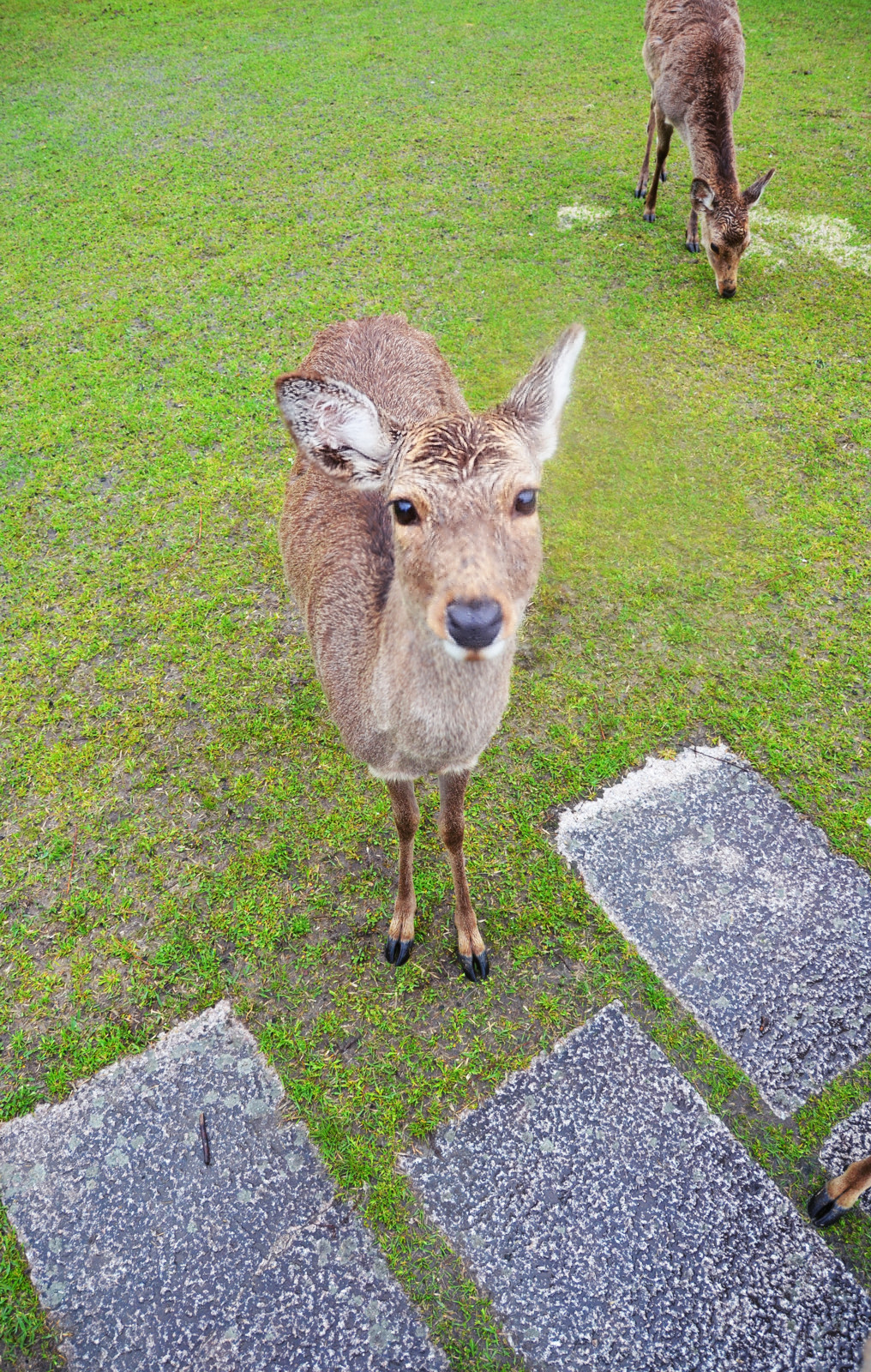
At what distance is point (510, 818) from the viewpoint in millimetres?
3848

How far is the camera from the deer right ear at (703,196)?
22.8ft

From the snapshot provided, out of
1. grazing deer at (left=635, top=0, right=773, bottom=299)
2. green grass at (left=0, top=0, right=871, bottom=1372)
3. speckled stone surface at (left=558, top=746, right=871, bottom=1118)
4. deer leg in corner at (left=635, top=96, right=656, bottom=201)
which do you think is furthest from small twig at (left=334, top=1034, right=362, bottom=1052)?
deer leg in corner at (left=635, top=96, right=656, bottom=201)

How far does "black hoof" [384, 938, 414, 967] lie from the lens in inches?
132

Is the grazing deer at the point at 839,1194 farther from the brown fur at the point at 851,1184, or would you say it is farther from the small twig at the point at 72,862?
the small twig at the point at 72,862

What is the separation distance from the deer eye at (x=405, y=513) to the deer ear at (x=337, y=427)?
1.07ft

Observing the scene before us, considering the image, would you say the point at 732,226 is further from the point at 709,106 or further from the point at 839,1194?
the point at 839,1194

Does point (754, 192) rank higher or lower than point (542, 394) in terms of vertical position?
higher

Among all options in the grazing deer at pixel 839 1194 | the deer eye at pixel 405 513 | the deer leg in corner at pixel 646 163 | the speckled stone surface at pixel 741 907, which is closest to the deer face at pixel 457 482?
the deer eye at pixel 405 513

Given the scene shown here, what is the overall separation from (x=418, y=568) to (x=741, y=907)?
2.43m

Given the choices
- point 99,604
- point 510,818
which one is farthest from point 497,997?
point 99,604

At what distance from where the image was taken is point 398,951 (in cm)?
335

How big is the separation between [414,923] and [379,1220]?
1.15 m

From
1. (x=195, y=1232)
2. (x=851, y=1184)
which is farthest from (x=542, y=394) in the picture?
(x=195, y=1232)

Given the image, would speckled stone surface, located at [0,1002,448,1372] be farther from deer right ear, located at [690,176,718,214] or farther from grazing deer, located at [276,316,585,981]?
deer right ear, located at [690,176,718,214]
